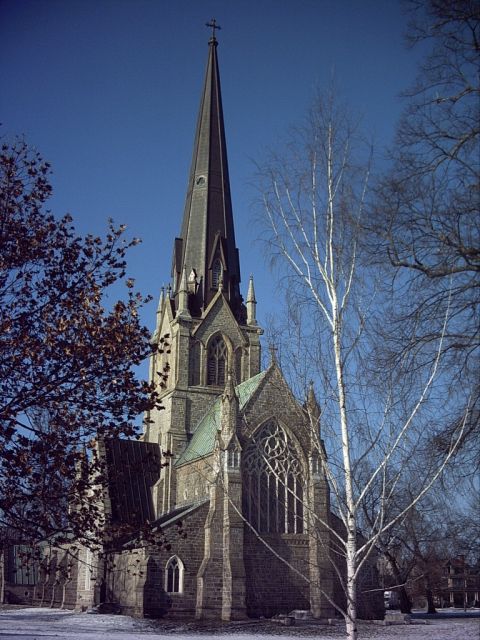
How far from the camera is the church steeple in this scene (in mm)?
46156

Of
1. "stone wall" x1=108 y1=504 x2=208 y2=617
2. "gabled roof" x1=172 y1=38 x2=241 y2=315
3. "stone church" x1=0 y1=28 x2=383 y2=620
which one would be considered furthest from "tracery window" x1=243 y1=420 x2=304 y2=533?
"gabled roof" x1=172 y1=38 x2=241 y2=315

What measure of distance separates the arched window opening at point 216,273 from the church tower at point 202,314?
6 cm

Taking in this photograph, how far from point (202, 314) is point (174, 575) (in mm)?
17669

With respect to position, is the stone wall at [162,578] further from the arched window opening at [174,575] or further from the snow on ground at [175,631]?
the snow on ground at [175,631]

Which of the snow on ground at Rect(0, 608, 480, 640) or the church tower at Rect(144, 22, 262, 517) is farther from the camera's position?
the church tower at Rect(144, 22, 262, 517)

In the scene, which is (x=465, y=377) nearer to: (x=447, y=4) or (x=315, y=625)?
(x=447, y=4)

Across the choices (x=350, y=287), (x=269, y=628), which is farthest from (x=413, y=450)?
(x=269, y=628)

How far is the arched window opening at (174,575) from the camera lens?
31.1 metres

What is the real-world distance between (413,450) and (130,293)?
5555mm

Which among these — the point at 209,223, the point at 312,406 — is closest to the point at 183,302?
the point at 209,223

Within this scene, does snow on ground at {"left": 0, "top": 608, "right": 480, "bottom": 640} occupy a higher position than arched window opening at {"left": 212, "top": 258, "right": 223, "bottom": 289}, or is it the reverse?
arched window opening at {"left": 212, "top": 258, "right": 223, "bottom": 289}

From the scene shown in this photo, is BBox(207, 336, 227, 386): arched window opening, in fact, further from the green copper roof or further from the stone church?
the green copper roof

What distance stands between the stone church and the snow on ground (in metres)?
1.84

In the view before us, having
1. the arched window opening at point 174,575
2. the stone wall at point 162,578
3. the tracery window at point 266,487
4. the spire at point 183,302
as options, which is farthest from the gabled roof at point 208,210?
the arched window opening at point 174,575
